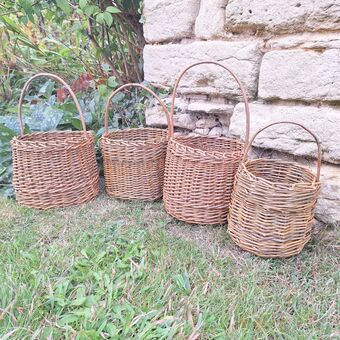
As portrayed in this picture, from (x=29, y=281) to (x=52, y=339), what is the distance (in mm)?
320

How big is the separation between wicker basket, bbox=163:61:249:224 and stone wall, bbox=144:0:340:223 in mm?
264

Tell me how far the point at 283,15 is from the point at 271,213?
0.98 m

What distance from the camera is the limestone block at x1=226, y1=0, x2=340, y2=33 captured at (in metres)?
1.55

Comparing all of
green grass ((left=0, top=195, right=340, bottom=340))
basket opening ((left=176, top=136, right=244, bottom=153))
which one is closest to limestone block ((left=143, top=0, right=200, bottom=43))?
basket opening ((left=176, top=136, right=244, bottom=153))

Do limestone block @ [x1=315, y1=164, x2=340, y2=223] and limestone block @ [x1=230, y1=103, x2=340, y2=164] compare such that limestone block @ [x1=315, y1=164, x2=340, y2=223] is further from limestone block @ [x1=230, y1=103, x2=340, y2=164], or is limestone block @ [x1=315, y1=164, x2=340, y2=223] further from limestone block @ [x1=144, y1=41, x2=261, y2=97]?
limestone block @ [x1=144, y1=41, x2=261, y2=97]

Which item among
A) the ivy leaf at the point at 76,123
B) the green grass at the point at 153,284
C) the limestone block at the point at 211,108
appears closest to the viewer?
the green grass at the point at 153,284

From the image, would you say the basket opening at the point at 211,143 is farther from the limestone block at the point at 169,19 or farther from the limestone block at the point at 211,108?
the limestone block at the point at 169,19

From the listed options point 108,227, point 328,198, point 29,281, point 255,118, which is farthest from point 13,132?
point 328,198

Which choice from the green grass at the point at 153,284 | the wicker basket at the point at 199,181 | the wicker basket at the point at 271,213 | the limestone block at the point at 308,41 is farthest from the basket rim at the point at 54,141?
the limestone block at the point at 308,41

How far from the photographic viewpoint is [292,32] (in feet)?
5.55

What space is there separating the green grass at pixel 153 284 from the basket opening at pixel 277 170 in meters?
0.31

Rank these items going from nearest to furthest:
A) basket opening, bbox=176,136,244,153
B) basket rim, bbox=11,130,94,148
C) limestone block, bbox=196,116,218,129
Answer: basket rim, bbox=11,130,94,148 < basket opening, bbox=176,136,244,153 < limestone block, bbox=196,116,218,129

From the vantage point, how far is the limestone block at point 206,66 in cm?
186

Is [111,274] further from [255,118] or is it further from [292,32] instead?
[292,32]
